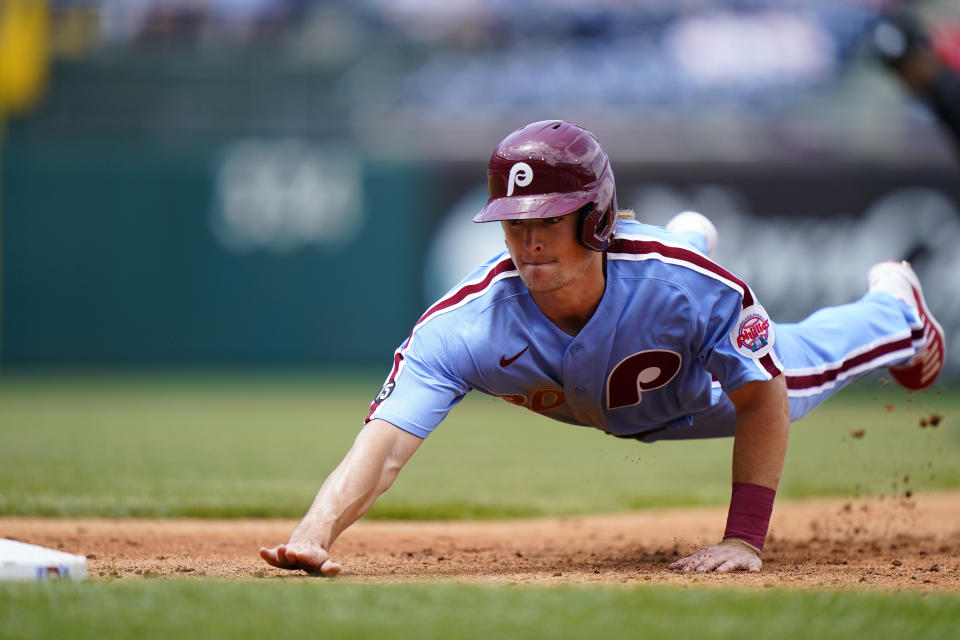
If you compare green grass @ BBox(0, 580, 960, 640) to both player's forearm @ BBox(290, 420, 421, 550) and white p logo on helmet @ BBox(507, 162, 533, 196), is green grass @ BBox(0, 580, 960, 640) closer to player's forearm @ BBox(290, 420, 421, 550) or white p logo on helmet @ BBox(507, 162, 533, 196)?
player's forearm @ BBox(290, 420, 421, 550)

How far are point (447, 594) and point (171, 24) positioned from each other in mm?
15429

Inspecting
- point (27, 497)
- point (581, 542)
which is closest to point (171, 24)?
point (27, 497)

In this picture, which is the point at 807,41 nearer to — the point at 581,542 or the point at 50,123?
the point at 50,123

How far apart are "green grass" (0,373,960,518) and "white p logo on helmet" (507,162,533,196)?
2.82 m

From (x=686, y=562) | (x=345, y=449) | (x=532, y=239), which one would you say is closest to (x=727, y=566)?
(x=686, y=562)

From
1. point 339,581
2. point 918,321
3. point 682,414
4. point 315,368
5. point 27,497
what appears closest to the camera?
point 339,581

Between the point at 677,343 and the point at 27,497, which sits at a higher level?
the point at 677,343

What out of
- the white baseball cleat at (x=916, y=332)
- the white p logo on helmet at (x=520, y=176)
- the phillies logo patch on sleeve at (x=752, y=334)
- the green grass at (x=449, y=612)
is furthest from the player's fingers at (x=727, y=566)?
the white baseball cleat at (x=916, y=332)

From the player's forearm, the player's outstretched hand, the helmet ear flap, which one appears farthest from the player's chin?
the player's outstretched hand

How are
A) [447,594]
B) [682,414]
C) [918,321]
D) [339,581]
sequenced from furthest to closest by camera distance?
1. [918,321]
2. [682,414]
3. [339,581]
4. [447,594]

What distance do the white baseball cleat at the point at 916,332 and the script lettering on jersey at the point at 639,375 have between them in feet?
4.94

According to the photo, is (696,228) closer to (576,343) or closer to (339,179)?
(576,343)

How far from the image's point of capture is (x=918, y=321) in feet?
15.3

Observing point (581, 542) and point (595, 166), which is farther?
point (581, 542)
